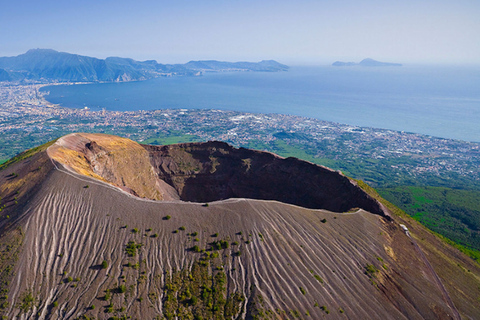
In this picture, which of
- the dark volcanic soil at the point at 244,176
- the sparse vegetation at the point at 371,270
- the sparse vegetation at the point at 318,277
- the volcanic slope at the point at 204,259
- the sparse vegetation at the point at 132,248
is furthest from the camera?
the dark volcanic soil at the point at 244,176

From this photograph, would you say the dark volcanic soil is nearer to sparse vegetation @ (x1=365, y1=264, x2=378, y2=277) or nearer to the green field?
sparse vegetation @ (x1=365, y1=264, x2=378, y2=277)

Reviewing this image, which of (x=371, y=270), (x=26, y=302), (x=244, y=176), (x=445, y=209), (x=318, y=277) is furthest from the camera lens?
(x=445, y=209)

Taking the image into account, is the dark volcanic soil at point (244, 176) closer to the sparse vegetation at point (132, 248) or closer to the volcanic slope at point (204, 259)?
the volcanic slope at point (204, 259)

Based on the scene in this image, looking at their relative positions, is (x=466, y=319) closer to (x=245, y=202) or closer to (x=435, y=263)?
(x=435, y=263)

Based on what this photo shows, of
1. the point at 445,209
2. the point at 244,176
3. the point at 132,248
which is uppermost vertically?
the point at 132,248

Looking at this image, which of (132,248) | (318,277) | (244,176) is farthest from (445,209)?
(132,248)

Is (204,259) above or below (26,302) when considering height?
above

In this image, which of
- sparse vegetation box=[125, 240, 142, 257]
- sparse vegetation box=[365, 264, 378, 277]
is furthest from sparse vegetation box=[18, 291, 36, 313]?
sparse vegetation box=[365, 264, 378, 277]

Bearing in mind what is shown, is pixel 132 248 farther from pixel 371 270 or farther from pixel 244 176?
pixel 244 176

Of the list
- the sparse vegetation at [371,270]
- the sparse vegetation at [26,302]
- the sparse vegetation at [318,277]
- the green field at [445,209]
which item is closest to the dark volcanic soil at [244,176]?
the sparse vegetation at [371,270]

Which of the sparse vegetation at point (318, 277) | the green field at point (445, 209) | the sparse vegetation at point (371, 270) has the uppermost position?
the sparse vegetation at point (318, 277)
